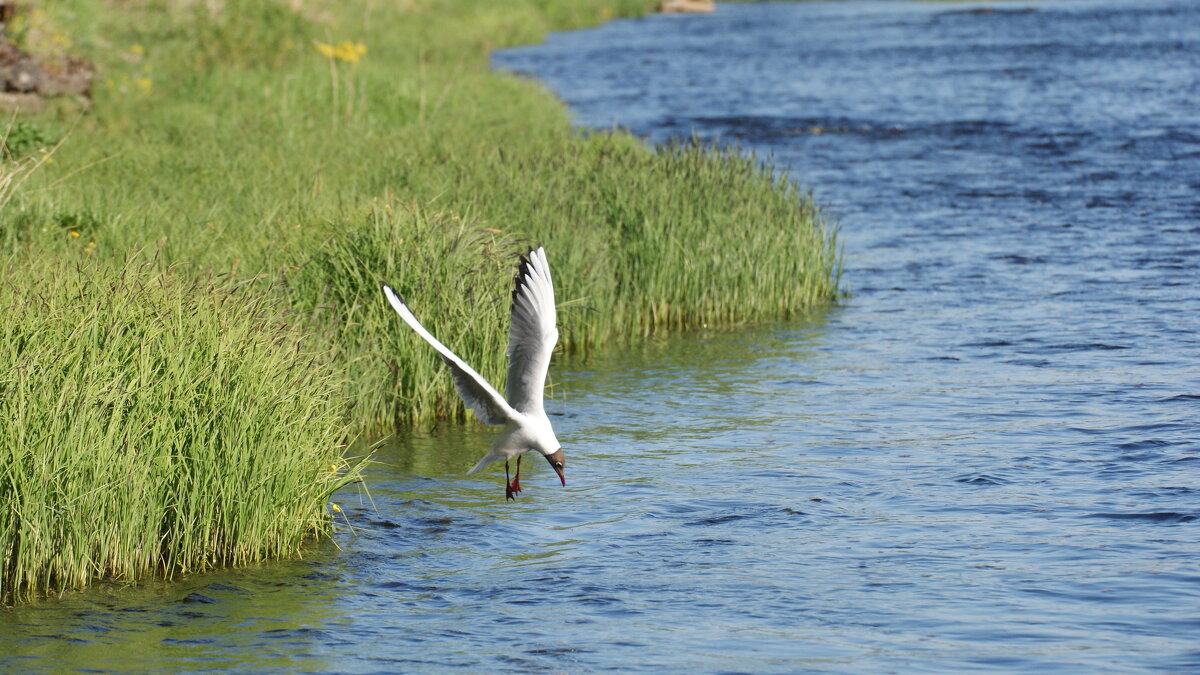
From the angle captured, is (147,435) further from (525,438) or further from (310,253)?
(310,253)

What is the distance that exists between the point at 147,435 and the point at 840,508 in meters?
4.05

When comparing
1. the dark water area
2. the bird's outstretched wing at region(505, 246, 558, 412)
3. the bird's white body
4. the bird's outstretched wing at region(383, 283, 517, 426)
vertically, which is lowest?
the dark water area

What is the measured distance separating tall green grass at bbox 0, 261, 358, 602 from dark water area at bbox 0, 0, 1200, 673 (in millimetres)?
251

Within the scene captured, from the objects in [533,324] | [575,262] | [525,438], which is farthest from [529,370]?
[575,262]

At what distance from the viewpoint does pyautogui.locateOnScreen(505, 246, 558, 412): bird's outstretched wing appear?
796cm

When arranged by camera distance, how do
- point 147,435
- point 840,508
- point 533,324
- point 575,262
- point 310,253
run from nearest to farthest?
point 147,435
point 533,324
point 840,508
point 310,253
point 575,262

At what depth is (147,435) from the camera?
7.78 meters

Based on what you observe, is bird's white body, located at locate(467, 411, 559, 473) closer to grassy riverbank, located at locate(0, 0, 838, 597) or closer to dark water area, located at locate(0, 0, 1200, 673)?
dark water area, located at locate(0, 0, 1200, 673)

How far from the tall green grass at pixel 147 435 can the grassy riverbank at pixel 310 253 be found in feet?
0.06

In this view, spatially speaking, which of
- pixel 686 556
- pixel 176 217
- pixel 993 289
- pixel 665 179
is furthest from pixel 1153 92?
pixel 686 556

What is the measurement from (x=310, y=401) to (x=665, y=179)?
700cm

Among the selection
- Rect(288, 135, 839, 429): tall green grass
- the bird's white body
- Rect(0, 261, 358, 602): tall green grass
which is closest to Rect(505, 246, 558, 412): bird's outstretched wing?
the bird's white body

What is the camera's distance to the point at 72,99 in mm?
19203

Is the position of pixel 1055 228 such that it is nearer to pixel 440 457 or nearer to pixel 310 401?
pixel 440 457
